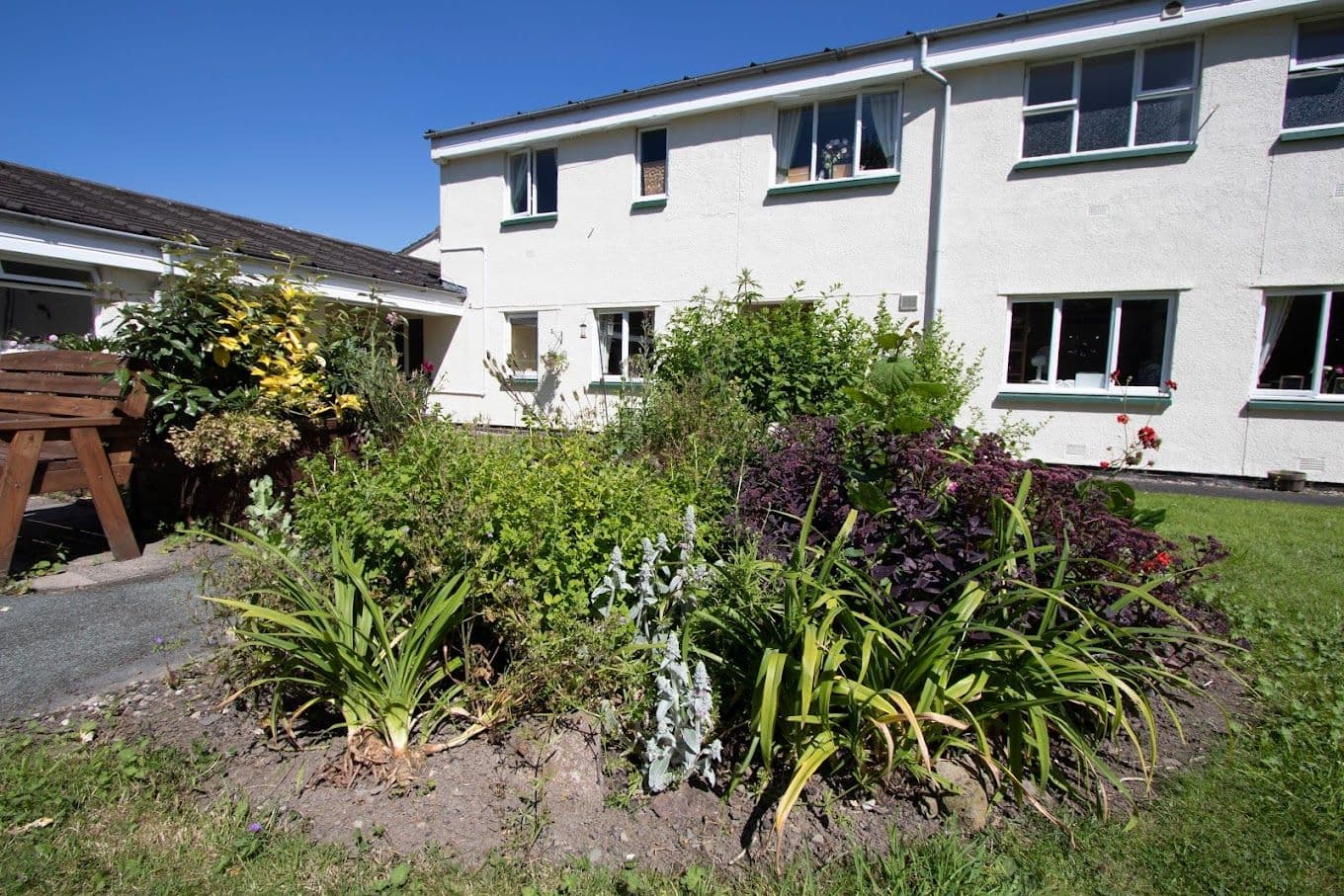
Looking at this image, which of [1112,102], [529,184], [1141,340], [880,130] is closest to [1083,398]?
[1141,340]

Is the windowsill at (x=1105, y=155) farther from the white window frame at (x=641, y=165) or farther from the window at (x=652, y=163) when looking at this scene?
the window at (x=652, y=163)

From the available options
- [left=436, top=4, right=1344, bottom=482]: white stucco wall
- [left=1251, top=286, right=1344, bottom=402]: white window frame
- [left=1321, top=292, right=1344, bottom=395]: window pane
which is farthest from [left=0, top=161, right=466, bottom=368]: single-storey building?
[left=1321, top=292, right=1344, bottom=395]: window pane

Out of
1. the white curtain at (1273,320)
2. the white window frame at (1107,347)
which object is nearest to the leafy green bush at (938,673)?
the white window frame at (1107,347)

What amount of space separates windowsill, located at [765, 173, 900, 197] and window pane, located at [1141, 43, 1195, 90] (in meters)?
3.38

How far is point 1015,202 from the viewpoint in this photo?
1000 cm

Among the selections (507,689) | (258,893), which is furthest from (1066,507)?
(258,893)

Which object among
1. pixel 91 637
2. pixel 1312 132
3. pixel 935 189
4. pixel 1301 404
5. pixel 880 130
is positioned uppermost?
pixel 880 130

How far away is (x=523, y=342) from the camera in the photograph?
48.7 ft

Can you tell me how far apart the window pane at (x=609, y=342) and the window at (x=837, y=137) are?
13.4 feet

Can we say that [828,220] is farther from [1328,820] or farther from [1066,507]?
[1328,820]

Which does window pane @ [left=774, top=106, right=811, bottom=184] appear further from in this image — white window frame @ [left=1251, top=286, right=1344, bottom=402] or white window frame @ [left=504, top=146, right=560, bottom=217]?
white window frame @ [left=1251, top=286, right=1344, bottom=402]

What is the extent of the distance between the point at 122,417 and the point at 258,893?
13.5 feet

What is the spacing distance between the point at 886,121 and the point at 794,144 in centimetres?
156

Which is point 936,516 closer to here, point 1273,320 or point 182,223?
point 1273,320
